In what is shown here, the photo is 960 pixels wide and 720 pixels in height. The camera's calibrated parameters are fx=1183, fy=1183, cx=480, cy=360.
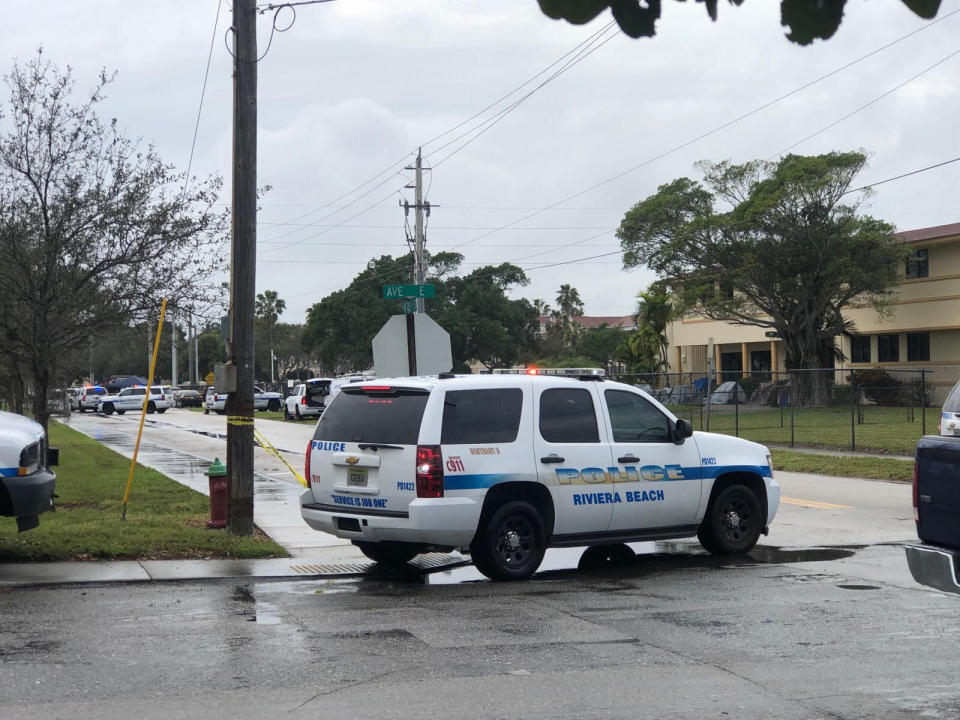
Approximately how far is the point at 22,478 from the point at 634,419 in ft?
18.4

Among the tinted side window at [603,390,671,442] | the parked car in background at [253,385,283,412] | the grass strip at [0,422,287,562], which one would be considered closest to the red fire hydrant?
the grass strip at [0,422,287,562]

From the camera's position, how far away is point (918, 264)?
2023 inches

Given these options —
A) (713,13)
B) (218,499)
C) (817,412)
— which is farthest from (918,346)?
(713,13)

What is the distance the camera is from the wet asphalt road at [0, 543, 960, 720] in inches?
248

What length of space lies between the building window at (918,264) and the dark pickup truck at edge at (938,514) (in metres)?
46.5

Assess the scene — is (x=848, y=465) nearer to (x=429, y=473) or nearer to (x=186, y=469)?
(x=186, y=469)

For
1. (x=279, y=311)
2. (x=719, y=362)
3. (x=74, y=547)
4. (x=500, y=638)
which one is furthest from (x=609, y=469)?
(x=279, y=311)

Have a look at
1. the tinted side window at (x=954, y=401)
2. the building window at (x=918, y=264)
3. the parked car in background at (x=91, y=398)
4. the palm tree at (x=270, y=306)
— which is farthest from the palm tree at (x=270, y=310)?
the tinted side window at (x=954, y=401)

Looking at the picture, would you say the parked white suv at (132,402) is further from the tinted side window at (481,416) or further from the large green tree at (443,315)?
the tinted side window at (481,416)

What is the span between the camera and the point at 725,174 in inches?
2035

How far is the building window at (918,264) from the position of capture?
5088 cm

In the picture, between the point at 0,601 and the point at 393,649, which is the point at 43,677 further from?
the point at 0,601

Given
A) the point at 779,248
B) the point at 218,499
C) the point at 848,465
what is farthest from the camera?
the point at 779,248

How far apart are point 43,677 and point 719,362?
6374 cm
